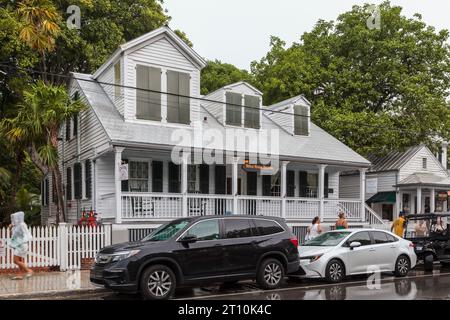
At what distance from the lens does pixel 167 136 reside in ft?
63.9

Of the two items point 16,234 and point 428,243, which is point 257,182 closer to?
point 428,243

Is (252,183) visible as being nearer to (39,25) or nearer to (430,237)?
(430,237)

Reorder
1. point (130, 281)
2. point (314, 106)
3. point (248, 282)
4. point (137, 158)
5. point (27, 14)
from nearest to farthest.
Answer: point (130, 281) < point (248, 282) < point (27, 14) < point (137, 158) < point (314, 106)

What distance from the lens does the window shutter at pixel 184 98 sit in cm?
2075

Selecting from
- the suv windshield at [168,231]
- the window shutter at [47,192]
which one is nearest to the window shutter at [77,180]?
the window shutter at [47,192]

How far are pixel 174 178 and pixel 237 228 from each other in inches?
369

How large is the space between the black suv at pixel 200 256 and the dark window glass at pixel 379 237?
3.04 metres

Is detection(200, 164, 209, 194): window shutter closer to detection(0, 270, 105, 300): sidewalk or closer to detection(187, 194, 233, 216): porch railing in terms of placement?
detection(187, 194, 233, 216): porch railing

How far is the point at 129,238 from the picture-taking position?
17.6 metres

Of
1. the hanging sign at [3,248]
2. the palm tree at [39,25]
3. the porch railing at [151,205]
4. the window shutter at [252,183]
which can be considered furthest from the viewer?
the window shutter at [252,183]

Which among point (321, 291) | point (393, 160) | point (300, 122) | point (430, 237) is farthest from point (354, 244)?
point (393, 160)

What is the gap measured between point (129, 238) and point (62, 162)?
7822mm

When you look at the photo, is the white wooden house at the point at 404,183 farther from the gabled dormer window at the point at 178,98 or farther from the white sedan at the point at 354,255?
the white sedan at the point at 354,255

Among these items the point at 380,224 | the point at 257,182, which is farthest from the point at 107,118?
the point at 380,224
